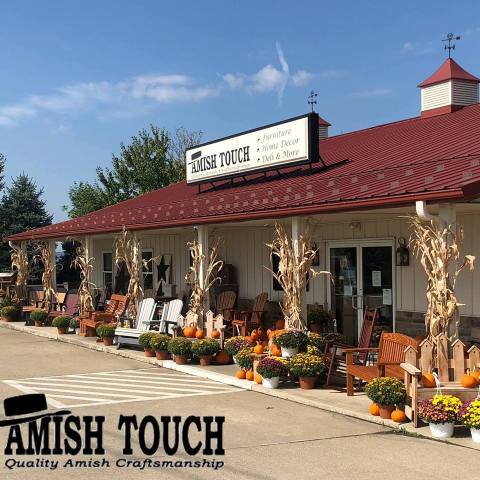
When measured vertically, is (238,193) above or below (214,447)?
above

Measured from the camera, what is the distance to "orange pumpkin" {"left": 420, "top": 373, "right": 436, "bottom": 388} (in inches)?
298

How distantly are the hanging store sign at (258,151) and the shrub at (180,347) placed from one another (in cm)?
453

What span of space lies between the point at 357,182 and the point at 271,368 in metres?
3.28

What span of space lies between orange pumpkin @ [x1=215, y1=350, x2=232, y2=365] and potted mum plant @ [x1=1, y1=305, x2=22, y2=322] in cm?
1065

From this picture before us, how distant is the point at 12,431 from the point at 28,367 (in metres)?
4.88

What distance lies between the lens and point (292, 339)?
32.6 ft

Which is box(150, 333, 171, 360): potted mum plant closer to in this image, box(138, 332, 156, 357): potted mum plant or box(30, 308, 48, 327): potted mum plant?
box(138, 332, 156, 357): potted mum plant

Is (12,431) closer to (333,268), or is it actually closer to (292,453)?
(292,453)

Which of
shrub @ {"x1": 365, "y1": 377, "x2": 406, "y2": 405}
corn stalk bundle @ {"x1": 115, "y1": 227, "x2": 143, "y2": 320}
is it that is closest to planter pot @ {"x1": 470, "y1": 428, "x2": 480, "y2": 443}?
shrub @ {"x1": 365, "y1": 377, "x2": 406, "y2": 405}

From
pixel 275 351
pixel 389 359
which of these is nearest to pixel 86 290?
pixel 275 351

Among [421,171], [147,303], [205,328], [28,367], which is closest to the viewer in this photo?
[421,171]

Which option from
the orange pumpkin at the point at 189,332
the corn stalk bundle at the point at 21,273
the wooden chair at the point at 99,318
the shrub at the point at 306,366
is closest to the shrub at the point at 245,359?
the shrub at the point at 306,366

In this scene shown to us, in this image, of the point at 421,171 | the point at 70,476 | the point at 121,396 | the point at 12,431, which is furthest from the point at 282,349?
the point at 70,476

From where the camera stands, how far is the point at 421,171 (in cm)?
984
